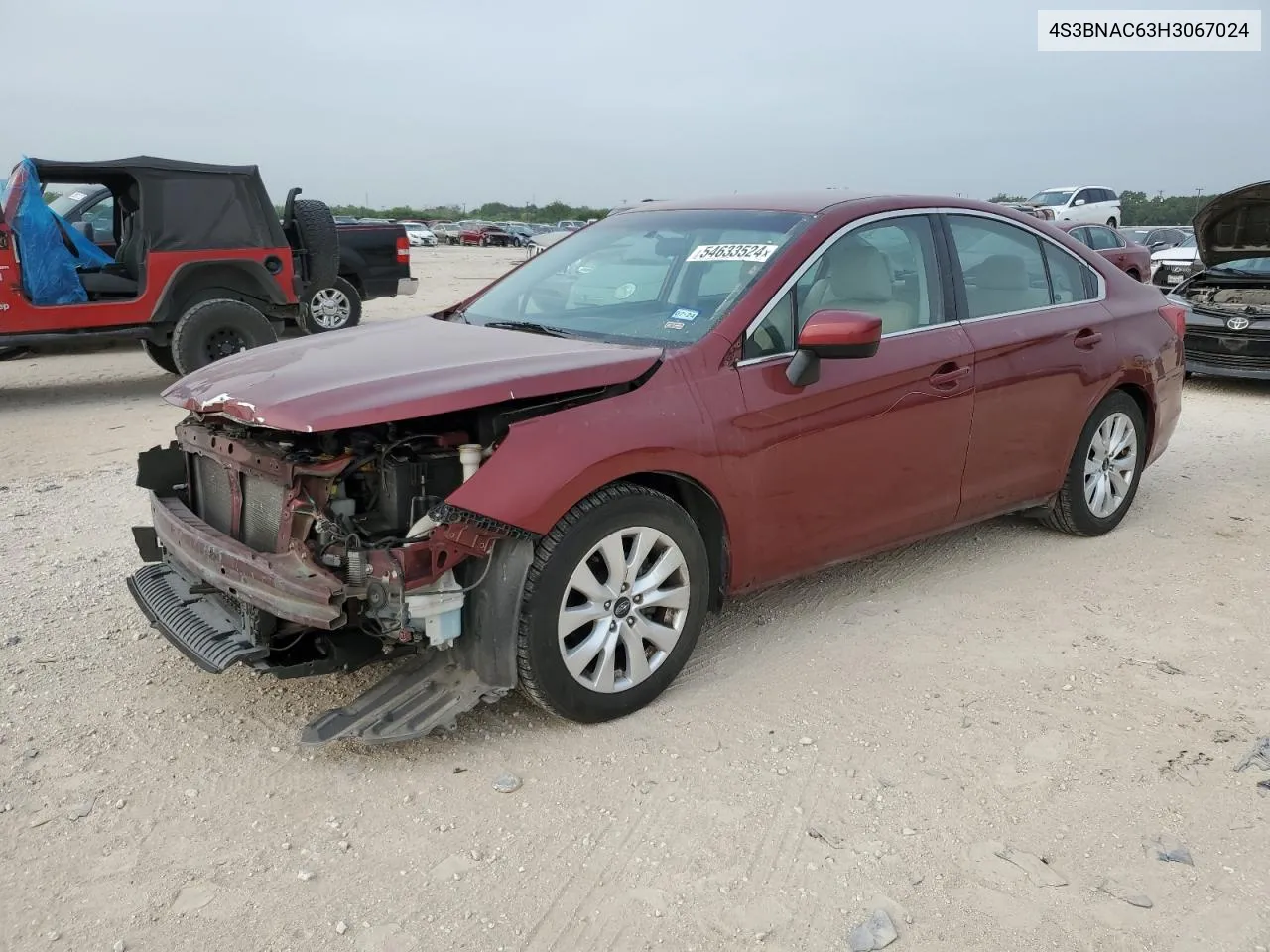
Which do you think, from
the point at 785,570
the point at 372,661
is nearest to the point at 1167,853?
the point at 785,570

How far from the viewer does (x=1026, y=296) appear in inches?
187

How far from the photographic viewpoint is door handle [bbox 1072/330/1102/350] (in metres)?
4.85

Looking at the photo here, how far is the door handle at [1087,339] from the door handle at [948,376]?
0.90 m

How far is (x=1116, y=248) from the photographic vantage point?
57.0ft

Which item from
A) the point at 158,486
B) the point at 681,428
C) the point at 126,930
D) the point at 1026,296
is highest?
the point at 1026,296

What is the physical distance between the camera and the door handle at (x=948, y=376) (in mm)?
4188

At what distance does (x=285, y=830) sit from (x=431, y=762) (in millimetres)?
492

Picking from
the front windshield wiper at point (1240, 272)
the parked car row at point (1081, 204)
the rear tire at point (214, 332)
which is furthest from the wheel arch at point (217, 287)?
the parked car row at point (1081, 204)

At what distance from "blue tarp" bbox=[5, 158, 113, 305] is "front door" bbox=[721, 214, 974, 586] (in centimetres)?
741

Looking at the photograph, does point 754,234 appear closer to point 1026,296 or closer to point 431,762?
point 1026,296

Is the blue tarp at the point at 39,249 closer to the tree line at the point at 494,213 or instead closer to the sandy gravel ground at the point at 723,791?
the sandy gravel ground at the point at 723,791

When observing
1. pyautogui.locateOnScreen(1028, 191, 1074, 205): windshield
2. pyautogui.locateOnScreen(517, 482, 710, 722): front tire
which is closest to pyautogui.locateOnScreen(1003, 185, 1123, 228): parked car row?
pyautogui.locateOnScreen(1028, 191, 1074, 205): windshield

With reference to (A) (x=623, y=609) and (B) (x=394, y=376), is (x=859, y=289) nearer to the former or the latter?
(A) (x=623, y=609)

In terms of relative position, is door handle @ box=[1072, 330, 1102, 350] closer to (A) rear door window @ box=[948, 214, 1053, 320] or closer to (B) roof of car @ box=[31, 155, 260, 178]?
(A) rear door window @ box=[948, 214, 1053, 320]
